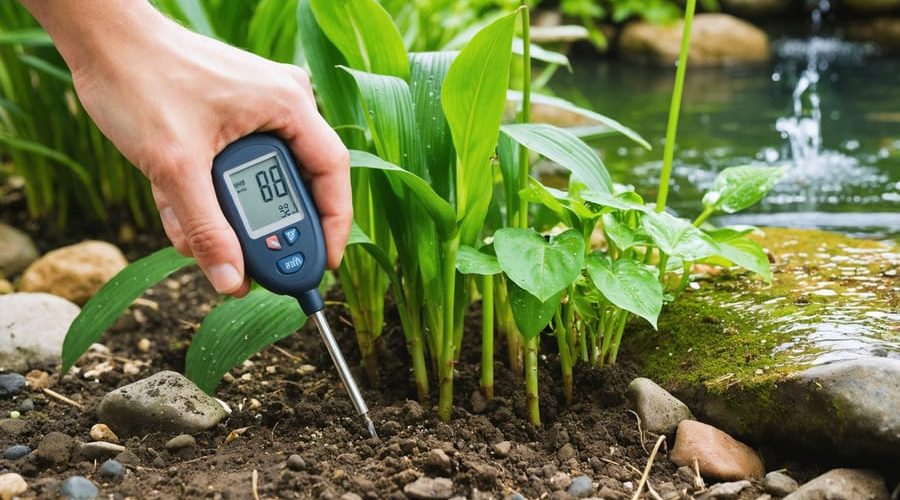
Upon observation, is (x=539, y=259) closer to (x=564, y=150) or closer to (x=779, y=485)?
(x=564, y=150)

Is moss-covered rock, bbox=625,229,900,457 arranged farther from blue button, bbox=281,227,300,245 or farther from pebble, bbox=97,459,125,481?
pebble, bbox=97,459,125,481

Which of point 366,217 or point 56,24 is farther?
point 366,217

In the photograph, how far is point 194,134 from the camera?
1029 mm

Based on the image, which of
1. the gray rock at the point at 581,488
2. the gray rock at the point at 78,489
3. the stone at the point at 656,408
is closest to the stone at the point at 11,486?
the gray rock at the point at 78,489

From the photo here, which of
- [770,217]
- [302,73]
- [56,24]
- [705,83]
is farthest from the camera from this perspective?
[705,83]

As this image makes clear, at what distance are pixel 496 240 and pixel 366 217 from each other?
1.22 ft

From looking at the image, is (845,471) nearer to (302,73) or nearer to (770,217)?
(302,73)

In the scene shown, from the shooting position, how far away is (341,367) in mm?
1269

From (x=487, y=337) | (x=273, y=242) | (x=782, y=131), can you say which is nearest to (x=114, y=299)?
(x=273, y=242)

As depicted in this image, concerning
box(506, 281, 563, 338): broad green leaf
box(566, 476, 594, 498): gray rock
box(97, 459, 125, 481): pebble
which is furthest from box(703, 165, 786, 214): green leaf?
box(97, 459, 125, 481): pebble

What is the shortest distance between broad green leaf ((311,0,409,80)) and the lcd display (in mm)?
363

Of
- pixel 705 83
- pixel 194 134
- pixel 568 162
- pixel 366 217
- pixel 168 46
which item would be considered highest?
pixel 168 46

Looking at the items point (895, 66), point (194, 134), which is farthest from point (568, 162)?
point (895, 66)

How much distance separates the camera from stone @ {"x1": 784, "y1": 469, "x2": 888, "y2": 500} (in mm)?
1118
